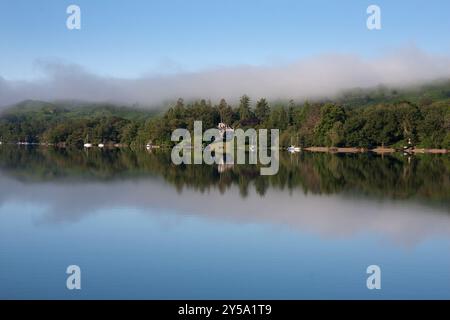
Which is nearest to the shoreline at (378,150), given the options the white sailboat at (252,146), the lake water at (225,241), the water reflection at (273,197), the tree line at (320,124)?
the tree line at (320,124)

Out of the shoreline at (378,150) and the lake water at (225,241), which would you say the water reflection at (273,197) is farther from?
the shoreline at (378,150)

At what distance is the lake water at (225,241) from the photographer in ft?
42.0

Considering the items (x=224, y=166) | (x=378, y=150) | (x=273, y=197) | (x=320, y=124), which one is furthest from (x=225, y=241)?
(x=320, y=124)

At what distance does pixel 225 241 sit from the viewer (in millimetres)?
17703

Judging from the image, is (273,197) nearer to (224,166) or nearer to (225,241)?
(225,241)

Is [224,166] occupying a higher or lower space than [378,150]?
higher

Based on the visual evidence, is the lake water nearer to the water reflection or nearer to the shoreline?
the water reflection

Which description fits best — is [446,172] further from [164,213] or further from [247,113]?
[247,113]

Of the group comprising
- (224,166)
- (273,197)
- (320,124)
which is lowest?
(224,166)

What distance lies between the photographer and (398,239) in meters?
18.1

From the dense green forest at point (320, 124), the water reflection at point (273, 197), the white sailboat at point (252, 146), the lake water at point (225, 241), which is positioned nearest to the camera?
the lake water at point (225, 241)
